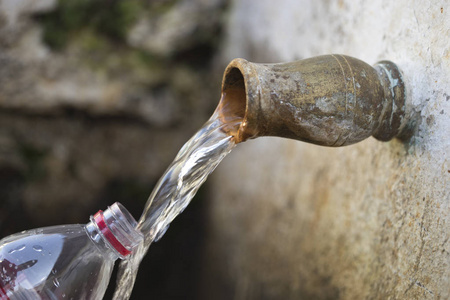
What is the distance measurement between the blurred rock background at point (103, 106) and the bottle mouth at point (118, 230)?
1.55 meters

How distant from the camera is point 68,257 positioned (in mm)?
1040

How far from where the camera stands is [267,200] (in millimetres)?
2158

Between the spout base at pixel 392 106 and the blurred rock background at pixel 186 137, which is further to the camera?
the blurred rock background at pixel 186 137

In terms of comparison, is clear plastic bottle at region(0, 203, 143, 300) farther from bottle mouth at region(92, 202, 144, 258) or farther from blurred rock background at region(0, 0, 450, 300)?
blurred rock background at region(0, 0, 450, 300)

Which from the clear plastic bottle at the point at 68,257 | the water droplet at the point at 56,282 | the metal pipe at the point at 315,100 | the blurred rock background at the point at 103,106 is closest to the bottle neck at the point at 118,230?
the clear plastic bottle at the point at 68,257

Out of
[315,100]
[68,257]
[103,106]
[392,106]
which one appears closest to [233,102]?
[315,100]

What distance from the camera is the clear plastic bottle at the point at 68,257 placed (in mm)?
1008

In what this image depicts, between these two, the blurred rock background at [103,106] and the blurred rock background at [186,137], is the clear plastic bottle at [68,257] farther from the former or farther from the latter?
the blurred rock background at [103,106]

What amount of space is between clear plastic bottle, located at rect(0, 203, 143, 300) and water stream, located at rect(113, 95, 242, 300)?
0.08 m

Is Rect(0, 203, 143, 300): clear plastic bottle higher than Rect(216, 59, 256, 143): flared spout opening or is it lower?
lower

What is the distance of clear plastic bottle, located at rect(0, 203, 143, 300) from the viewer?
1.01 meters

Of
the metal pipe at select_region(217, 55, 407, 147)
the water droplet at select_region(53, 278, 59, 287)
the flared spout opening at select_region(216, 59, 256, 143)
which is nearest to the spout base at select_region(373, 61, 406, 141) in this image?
the metal pipe at select_region(217, 55, 407, 147)

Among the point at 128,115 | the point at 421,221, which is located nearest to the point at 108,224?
the point at 421,221

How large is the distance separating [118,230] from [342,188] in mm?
792
